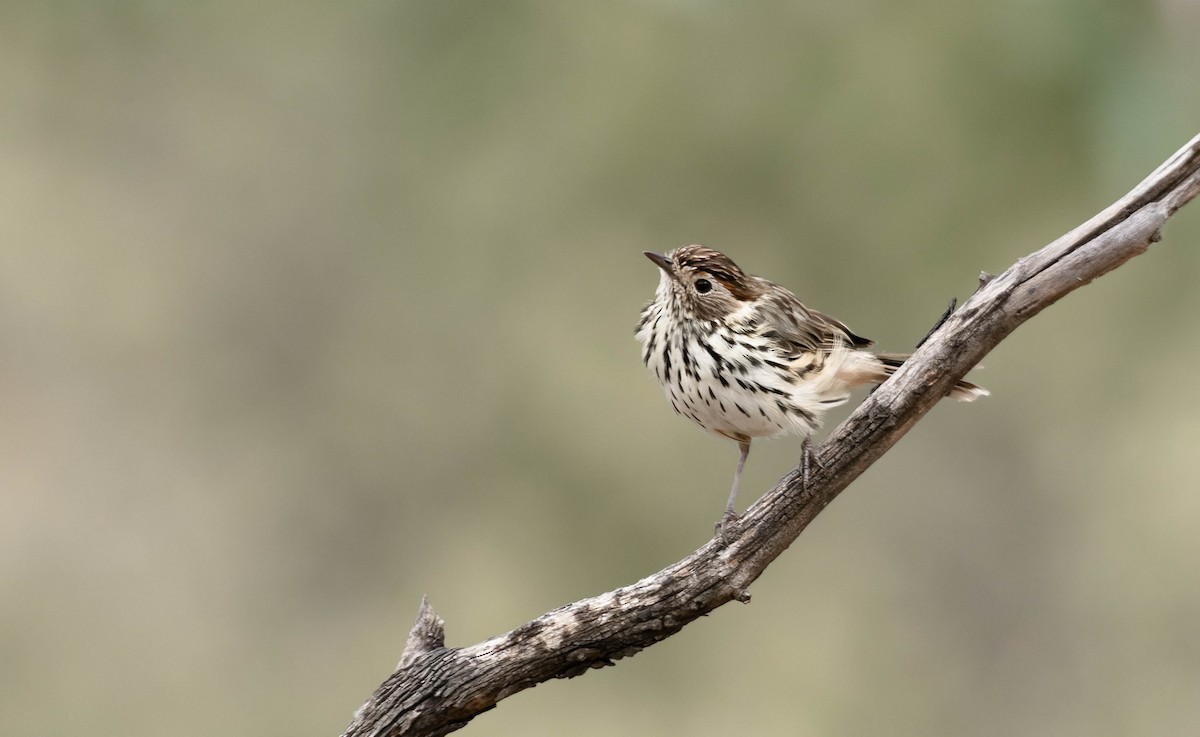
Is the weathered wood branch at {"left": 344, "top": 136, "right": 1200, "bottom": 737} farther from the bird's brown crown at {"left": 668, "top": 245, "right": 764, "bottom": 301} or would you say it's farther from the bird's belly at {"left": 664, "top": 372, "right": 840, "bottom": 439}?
the bird's brown crown at {"left": 668, "top": 245, "right": 764, "bottom": 301}

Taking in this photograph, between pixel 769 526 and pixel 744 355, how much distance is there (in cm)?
58

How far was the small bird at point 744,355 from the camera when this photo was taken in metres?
3.82

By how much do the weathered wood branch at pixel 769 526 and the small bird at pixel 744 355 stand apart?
32 centimetres

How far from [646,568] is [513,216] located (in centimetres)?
250

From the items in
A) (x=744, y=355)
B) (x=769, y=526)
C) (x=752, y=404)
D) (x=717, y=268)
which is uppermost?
(x=717, y=268)

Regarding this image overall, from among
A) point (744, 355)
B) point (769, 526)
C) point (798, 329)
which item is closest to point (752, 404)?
point (744, 355)

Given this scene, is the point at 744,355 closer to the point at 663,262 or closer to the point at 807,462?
the point at 663,262

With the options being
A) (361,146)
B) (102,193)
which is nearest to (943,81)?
(361,146)

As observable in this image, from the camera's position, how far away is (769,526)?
349 cm

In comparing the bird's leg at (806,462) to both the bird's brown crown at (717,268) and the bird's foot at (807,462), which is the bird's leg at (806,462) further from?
the bird's brown crown at (717,268)

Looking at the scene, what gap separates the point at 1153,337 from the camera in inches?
333

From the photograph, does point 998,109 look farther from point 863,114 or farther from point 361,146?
point 361,146

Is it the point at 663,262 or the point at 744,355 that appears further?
the point at 663,262

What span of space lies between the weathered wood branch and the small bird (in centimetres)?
32
